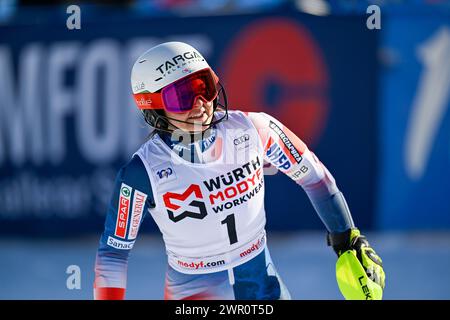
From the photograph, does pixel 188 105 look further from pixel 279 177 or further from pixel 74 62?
pixel 74 62

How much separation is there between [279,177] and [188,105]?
4.91 meters

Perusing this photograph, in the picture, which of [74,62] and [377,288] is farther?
[74,62]

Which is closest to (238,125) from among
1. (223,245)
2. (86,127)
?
(223,245)

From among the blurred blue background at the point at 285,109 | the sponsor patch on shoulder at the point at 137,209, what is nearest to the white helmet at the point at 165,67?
the sponsor patch on shoulder at the point at 137,209

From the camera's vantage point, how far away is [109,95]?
9875 mm

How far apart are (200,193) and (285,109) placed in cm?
484

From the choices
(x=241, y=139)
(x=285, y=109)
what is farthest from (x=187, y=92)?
(x=285, y=109)

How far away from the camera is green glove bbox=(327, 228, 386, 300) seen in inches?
184

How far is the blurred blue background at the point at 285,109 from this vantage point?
9.34 metres

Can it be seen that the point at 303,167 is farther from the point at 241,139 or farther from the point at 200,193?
the point at 200,193

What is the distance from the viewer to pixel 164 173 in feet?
15.3

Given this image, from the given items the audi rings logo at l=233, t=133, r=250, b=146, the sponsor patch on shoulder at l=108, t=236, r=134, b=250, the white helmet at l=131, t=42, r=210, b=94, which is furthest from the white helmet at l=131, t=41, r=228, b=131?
the sponsor patch on shoulder at l=108, t=236, r=134, b=250

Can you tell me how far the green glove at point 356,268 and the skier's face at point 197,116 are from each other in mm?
889

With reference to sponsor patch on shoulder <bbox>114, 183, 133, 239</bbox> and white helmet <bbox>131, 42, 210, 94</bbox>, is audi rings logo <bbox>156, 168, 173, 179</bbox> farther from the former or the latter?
white helmet <bbox>131, 42, 210, 94</bbox>
